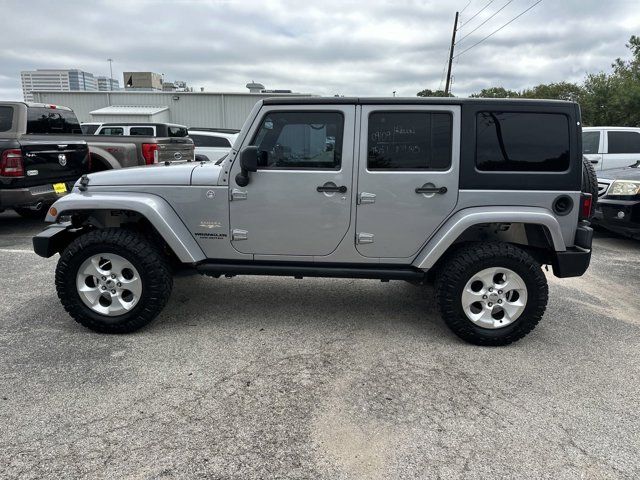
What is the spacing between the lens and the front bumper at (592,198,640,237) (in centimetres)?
658

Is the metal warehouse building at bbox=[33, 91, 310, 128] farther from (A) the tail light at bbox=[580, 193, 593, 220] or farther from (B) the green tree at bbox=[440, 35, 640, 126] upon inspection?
(A) the tail light at bbox=[580, 193, 593, 220]

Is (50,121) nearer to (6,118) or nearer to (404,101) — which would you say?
(6,118)

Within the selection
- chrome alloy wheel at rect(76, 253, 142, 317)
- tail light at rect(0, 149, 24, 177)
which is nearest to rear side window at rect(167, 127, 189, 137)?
tail light at rect(0, 149, 24, 177)

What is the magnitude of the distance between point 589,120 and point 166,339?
2370 centimetres

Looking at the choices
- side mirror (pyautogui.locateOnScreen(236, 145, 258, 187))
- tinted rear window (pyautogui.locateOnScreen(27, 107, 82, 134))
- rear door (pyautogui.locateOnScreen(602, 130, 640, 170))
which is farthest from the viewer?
rear door (pyautogui.locateOnScreen(602, 130, 640, 170))

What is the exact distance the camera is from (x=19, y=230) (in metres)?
7.69

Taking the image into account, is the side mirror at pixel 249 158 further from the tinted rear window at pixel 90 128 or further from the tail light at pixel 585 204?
the tinted rear window at pixel 90 128

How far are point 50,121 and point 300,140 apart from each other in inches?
238

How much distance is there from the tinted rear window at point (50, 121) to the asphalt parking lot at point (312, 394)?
12.2 feet

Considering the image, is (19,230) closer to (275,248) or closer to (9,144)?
(9,144)

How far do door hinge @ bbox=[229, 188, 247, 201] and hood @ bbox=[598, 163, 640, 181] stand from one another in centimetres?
603

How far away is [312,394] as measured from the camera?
298 centimetres

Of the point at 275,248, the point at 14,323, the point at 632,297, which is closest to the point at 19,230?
the point at 14,323

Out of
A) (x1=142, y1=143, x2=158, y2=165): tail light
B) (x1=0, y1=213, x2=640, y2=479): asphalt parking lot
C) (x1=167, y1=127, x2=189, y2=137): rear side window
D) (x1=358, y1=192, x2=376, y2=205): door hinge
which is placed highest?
(x1=167, y1=127, x2=189, y2=137): rear side window
